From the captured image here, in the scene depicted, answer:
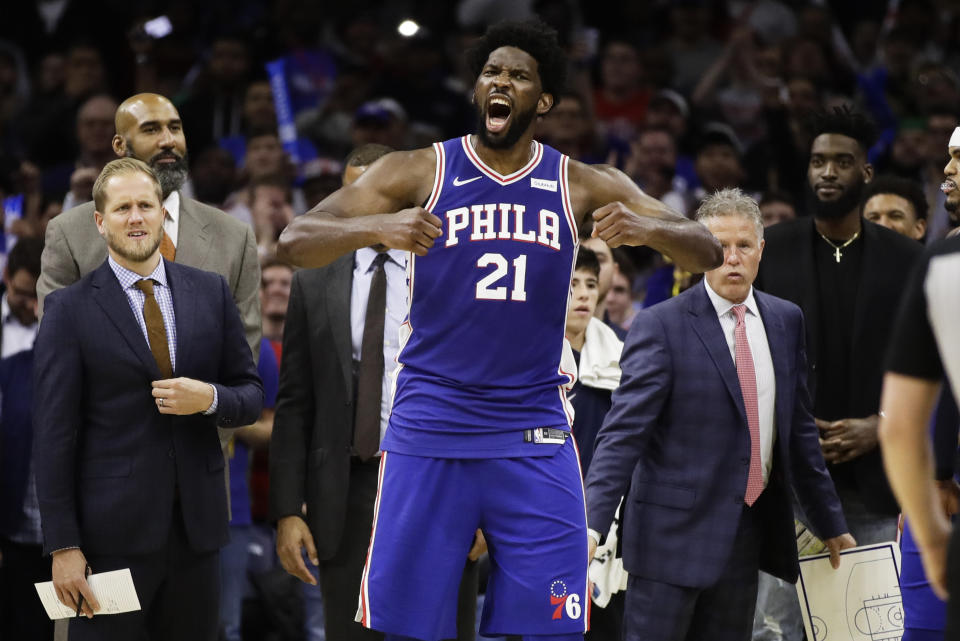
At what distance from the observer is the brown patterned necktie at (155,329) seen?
461 centimetres

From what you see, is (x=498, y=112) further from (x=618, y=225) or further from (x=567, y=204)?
(x=618, y=225)

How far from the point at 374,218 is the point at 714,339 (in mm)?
1648

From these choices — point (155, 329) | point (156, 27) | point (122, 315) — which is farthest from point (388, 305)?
point (156, 27)

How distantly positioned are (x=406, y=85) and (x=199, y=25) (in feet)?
6.17

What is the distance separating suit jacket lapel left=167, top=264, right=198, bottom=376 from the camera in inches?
183

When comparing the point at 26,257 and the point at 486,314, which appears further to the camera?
the point at 26,257

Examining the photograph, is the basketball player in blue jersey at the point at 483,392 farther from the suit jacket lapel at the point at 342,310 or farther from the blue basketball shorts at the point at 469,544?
the suit jacket lapel at the point at 342,310

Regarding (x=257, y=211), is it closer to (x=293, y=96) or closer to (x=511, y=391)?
(x=293, y=96)

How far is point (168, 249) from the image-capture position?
525 centimetres

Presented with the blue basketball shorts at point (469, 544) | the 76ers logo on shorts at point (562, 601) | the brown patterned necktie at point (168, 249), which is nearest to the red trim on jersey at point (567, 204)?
the blue basketball shorts at point (469, 544)

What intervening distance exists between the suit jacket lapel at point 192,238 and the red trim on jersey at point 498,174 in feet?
5.13

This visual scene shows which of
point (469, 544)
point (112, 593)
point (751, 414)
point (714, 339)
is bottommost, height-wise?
point (112, 593)

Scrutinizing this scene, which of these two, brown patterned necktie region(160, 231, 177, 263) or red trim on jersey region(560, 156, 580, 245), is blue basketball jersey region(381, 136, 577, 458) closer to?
red trim on jersey region(560, 156, 580, 245)

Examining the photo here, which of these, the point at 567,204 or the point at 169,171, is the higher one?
the point at 169,171
